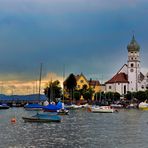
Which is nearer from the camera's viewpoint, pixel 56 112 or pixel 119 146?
pixel 119 146

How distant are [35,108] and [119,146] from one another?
11700 centimetres

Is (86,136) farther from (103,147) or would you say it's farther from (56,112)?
(56,112)

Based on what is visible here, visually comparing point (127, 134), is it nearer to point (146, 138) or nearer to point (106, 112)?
point (146, 138)

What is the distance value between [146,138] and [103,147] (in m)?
12.5

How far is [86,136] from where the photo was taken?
6675 cm

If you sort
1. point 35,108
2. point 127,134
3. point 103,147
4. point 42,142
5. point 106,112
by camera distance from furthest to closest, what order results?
point 35,108, point 106,112, point 127,134, point 42,142, point 103,147

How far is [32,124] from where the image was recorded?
296 feet

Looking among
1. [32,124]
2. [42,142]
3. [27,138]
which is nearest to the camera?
[42,142]

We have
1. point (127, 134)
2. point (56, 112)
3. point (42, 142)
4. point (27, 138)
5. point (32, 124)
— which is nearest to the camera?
point (42, 142)

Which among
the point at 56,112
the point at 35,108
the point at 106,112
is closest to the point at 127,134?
the point at 56,112

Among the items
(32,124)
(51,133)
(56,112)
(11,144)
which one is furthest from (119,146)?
(56,112)

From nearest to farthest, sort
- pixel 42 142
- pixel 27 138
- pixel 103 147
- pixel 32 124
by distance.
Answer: pixel 103 147, pixel 42 142, pixel 27 138, pixel 32 124

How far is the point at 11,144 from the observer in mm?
56250

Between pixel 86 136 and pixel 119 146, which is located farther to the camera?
pixel 86 136
